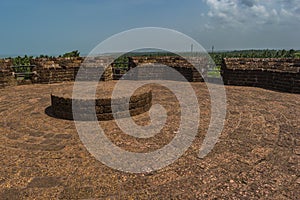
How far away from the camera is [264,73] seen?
9.98 meters

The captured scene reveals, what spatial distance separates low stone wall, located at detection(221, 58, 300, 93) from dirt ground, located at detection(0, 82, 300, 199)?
12.5 feet

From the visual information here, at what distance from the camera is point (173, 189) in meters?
2.88

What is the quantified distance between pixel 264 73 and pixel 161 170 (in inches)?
330

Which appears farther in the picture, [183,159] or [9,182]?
[183,159]

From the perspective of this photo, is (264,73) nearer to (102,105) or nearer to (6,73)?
(102,105)

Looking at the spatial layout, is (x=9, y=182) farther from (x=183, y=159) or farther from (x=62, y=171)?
A: (x=183, y=159)

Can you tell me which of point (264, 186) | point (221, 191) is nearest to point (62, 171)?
point (221, 191)

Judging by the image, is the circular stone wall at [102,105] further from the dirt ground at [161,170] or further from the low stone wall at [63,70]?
the low stone wall at [63,70]

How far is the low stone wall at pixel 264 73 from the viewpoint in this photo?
8.99 meters

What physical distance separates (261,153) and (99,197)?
8.46 feet

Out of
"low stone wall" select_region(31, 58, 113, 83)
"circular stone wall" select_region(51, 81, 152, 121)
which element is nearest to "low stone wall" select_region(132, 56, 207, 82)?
"low stone wall" select_region(31, 58, 113, 83)

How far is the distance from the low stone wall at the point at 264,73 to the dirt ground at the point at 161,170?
3808 mm

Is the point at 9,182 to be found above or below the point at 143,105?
below

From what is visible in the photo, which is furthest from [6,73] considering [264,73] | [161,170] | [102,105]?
[264,73]
